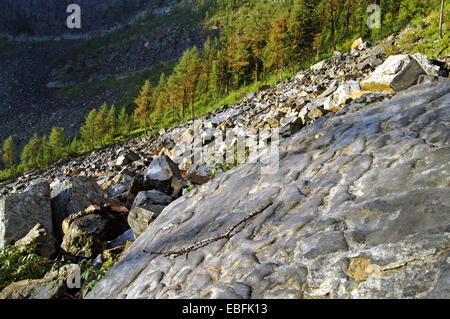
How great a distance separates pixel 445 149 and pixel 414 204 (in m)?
1.10

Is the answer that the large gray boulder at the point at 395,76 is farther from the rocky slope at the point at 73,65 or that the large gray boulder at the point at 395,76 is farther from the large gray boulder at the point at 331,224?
the rocky slope at the point at 73,65

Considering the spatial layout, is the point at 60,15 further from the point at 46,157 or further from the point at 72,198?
the point at 72,198

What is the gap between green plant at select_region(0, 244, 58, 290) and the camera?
628 cm

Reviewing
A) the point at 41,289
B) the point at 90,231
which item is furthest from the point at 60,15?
the point at 41,289

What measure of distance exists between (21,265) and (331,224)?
725 centimetres

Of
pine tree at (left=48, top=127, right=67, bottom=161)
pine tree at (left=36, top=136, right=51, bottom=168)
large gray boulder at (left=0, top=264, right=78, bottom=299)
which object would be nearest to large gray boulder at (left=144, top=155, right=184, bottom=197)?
large gray boulder at (left=0, top=264, right=78, bottom=299)

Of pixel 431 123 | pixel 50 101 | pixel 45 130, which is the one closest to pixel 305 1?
pixel 431 123

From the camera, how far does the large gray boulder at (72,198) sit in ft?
29.8

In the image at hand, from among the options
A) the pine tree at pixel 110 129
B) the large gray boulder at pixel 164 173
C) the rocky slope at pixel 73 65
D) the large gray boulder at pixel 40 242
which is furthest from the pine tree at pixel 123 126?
the large gray boulder at pixel 40 242

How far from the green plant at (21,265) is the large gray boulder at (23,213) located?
125 centimetres

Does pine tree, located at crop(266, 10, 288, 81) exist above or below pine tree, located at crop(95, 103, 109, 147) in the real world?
above

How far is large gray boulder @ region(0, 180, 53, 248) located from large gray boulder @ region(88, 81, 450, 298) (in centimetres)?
474

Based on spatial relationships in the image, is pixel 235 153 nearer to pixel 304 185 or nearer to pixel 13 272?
pixel 304 185

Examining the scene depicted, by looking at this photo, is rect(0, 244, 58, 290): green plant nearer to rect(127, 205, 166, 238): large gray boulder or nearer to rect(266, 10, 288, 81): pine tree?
rect(127, 205, 166, 238): large gray boulder
